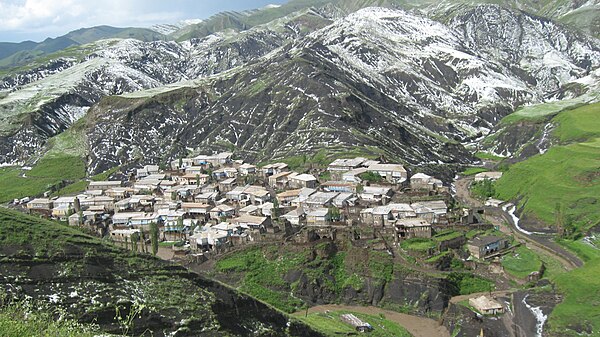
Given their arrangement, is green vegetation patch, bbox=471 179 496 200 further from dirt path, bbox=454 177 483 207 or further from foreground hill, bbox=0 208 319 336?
foreground hill, bbox=0 208 319 336

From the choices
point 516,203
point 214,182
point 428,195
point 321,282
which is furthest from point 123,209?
point 516,203

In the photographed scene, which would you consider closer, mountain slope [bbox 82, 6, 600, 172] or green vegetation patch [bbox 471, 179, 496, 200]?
green vegetation patch [bbox 471, 179, 496, 200]

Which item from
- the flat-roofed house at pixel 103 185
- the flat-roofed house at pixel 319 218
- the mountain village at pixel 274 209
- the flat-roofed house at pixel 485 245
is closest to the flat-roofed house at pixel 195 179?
the mountain village at pixel 274 209

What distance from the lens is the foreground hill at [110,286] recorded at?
19156mm

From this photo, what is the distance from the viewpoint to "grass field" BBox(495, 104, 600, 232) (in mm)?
81188

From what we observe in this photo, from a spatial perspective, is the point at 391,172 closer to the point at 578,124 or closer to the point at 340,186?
the point at 340,186

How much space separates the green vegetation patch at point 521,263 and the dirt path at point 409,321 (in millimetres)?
14534

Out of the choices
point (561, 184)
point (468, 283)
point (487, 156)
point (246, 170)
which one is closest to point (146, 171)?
point (246, 170)

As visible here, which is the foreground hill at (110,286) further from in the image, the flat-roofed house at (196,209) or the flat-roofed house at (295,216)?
the flat-roofed house at (196,209)

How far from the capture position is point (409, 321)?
57406 millimetres

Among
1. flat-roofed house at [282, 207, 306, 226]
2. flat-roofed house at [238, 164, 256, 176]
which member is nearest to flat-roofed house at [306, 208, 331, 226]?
flat-roofed house at [282, 207, 306, 226]

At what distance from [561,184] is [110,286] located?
296 feet

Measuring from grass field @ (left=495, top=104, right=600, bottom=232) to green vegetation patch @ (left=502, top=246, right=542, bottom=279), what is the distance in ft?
49.3

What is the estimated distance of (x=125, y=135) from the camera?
497 feet
